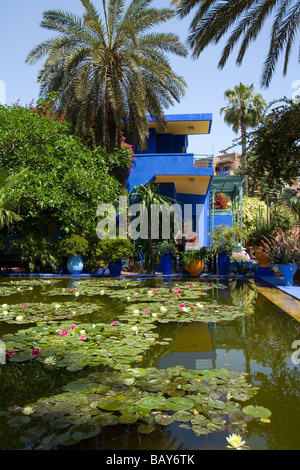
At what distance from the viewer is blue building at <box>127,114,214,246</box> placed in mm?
15070

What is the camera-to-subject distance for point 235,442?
7.11 feet

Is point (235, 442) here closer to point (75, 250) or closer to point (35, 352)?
point (35, 352)

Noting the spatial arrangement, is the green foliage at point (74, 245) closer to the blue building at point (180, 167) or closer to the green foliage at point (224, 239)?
the blue building at point (180, 167)

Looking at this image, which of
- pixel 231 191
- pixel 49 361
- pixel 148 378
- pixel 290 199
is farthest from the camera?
pixel 231 191

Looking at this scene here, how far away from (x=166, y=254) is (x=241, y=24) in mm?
6417

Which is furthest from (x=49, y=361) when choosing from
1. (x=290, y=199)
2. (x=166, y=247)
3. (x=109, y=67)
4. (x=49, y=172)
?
(x=290, y=199)

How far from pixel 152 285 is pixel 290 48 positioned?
6210 mm

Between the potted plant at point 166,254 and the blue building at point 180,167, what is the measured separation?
395cm

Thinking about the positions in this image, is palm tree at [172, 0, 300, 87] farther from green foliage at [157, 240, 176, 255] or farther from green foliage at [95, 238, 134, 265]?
green foliage at [95, 238, 134, 265]

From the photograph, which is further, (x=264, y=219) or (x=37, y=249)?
(x=264, y=219)

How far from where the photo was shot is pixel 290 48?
8.52 meters

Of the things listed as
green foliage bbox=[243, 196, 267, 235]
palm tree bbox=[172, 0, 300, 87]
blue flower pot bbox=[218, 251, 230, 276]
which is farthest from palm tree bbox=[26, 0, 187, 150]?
green foliage bbox=[243, 196, 267, 235]

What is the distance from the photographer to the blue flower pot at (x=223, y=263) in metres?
11.9
